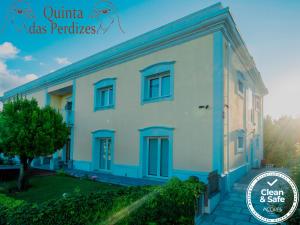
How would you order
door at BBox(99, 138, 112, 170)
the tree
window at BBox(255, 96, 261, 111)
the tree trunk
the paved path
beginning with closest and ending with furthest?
the paved path, the tree, the tree trunk, door at BBox(99, 138, 112, 170), window at BBox(255, 96, 261, 111)

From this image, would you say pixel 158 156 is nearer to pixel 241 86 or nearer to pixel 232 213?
pixel 232 213

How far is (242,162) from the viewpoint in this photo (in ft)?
36.8

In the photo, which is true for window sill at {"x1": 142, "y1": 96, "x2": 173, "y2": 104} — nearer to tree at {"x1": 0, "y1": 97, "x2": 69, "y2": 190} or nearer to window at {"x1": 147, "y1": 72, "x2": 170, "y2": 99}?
window at {"x1": 147, "y1": 72, "x2": 170, "y2": 99}

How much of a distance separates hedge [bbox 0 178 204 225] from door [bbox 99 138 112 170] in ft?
24.3

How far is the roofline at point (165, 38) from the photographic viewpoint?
829 cm

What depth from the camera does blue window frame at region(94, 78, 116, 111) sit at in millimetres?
12126

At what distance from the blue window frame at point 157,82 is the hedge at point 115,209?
514 centimetres

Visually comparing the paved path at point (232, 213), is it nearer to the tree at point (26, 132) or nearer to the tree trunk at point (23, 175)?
the tree at point (26, 132)

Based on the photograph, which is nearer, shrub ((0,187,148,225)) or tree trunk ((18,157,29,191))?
shrub ((0,187,148,225))

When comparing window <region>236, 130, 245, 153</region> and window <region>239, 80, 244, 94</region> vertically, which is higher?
window <region>239, 80, 244, 94</region>

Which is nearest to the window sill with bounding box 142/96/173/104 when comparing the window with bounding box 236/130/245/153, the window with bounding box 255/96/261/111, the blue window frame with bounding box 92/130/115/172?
the blue window frame with bounding box 92/130/115/172

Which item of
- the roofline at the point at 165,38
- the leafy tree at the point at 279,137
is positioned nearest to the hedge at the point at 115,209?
the roofline at the point at 165,38

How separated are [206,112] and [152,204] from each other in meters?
4.78

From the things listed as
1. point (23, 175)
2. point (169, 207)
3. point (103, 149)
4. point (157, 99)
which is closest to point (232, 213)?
point (169, 207)
